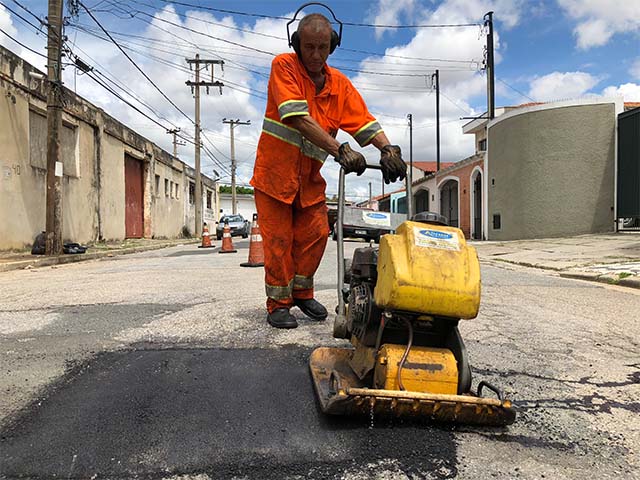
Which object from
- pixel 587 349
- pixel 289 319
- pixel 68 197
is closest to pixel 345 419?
pixel 289 319

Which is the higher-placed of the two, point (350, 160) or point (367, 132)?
point (367, 132)

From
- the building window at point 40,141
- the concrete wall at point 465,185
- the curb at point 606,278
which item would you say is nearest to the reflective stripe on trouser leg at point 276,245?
the curb at point 606,278

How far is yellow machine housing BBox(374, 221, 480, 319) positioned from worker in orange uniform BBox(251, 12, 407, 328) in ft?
3.55

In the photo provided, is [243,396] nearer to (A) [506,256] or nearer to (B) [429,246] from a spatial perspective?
(B) [429,246]

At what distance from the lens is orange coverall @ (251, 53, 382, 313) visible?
10.3 feet

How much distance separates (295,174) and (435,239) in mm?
1466

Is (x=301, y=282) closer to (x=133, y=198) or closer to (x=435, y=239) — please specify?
(x=435, y=239)

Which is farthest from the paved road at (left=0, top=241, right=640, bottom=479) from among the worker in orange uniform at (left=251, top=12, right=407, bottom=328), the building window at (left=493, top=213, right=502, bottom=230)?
the building window at (left=493, top=213, right=502, bottom=230)

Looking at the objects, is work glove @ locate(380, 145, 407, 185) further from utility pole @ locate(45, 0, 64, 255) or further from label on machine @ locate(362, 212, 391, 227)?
utility pole @ locate(45, 0, 64, 255)

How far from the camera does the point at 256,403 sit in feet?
6.88

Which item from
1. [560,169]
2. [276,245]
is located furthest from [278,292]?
[560,169]

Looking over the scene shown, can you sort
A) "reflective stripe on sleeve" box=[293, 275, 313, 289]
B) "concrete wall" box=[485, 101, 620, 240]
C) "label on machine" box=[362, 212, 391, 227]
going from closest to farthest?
"label on machine" box=[362, 212, 391, 227], "reflective stripe on sleeve" box=[293, 275, 313, 289], "concrete wall" box=[485, 101, 620, 240]

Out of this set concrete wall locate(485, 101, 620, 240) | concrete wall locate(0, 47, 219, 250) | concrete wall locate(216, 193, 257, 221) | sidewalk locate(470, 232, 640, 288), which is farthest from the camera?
concrete wall locate(216, 193, 257, 221)

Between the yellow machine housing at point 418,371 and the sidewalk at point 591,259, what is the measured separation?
510cm
